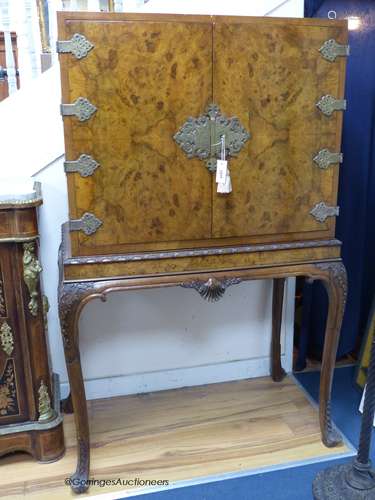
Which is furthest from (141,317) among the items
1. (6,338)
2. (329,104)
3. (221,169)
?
(329,104)

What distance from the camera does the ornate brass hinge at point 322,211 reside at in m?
1.69

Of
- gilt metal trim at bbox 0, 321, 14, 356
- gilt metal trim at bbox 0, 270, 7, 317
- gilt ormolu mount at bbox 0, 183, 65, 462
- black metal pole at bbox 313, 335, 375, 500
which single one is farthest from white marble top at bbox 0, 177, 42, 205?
black metal pole at bbox 313, 335, 375, 500

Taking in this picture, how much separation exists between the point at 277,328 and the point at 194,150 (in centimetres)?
105

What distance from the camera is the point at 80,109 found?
4.75 feet

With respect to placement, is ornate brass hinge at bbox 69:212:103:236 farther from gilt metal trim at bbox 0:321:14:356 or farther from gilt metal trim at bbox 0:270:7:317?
gilt metal trim at bbox 0:321:14:356

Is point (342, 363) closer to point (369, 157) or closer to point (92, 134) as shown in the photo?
point (369, 157)

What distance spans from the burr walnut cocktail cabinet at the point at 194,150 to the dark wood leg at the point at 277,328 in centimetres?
51

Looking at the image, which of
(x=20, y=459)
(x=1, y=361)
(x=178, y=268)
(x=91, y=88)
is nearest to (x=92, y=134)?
(x=91, y=88)

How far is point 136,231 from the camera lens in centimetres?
157

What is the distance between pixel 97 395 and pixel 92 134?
1.23 m

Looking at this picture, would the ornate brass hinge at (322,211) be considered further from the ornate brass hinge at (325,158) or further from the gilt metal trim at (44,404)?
the gilt metal trim at (44,404)

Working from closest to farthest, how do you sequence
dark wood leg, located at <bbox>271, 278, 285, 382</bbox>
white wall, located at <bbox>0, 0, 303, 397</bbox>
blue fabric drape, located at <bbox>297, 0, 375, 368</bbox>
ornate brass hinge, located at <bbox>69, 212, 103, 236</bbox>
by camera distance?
ornate brass hinge, located at <bbox>69, 212, 103, 236</bbox> → white wall, located at <bbox>0, 0, 303, 397</bbox> → blue fabric drape, located at <bbox>297, 0, 375, 368</bbox> → dark wood leg, located at <bbox>271, 278, 285, 382</bbox>

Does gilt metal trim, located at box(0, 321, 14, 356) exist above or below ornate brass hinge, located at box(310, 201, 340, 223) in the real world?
below

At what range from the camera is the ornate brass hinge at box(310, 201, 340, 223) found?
1.69m
